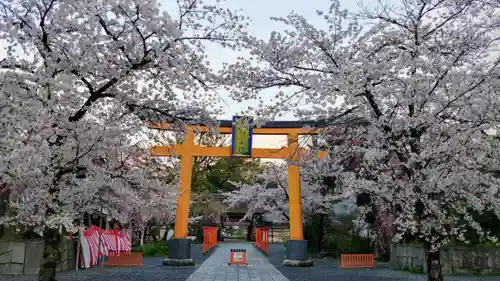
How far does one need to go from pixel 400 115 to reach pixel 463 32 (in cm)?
154

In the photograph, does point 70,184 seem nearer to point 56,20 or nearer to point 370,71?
point 56,20

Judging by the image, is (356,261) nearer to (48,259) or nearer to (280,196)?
(280,196)

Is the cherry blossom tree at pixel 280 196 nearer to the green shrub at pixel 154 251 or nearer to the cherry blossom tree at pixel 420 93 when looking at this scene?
the green shrub at pixel 154 251

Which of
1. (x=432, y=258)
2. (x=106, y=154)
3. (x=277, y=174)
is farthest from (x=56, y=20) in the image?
(x=277, y=174)

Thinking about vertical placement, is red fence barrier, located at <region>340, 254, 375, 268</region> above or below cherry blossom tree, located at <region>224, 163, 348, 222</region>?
below

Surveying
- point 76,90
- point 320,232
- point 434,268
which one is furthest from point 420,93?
point 320,232

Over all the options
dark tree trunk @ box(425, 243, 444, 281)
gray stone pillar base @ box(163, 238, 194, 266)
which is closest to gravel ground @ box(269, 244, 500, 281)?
gray stone pillar base @ box(163, 238, 194, 266)

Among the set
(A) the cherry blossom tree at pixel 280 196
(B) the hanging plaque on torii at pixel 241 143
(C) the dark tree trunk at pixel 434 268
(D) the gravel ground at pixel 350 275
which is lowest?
(D) the gravel ground at pixel 350 275

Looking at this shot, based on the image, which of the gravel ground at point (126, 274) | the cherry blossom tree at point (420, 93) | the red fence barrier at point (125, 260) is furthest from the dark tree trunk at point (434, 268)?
the red fence barrier at point (125, 260)

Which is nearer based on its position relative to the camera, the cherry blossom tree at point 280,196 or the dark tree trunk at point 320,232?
the dark tree trunk at point 320,232

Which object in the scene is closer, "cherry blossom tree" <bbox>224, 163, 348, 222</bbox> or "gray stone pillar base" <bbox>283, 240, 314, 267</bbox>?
"gray stone pillar base" <bbox>283, 240, 314, 267</bbox>

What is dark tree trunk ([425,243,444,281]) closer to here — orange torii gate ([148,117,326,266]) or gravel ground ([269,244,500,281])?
gravel ground ([269,244,500,281])

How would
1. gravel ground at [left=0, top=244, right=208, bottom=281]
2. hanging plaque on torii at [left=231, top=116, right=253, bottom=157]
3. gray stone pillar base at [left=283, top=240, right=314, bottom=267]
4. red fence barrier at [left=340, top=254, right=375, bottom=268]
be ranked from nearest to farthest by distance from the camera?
gravel ground at [left=0, top=244, right=208, bottom=281] → red fence barrier at [left=340, top=254, right=375, bottom=268] → gray stone pillar base at [left=283, top=240, right=314, bottom=267] → hanging plaque on torii at [left=231, top=116, right=253, bottom=157]

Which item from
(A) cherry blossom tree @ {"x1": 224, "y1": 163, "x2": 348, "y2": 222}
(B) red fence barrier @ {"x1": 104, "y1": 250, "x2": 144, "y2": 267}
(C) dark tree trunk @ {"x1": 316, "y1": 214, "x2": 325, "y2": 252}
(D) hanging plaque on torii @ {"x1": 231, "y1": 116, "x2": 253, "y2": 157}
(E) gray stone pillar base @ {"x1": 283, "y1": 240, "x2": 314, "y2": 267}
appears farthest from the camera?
(A) cherry blossom tree @ {"x1": 224, "y1": 163, "x2": 348, "y2": 222}
